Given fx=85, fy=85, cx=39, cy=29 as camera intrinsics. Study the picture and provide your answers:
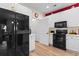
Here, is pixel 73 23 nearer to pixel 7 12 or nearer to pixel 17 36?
pixel 17 36

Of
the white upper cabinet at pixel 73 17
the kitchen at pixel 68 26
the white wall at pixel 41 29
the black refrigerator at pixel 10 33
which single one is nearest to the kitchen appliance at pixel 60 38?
the kitchen at pixel 68 26

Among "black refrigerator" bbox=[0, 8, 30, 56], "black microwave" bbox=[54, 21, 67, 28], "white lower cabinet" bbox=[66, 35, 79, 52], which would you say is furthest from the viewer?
"black microwave" bbox=[54, 21, 67, 28]

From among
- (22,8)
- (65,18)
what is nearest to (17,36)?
(22,8)

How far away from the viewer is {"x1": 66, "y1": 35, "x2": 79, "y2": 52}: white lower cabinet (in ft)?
10.5

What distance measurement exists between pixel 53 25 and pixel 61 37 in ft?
3.44

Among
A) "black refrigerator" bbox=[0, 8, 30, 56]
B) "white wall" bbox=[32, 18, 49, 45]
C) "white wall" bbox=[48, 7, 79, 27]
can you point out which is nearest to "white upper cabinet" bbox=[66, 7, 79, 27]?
"white wall" bbox=[48, 7, 79, 27]

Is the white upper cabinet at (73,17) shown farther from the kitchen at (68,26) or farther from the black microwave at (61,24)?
the black microwave at (61,24)

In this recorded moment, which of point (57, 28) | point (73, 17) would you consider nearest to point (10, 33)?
point (73, 17)

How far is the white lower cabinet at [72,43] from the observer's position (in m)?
3.19

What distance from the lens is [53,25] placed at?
15.2 ft

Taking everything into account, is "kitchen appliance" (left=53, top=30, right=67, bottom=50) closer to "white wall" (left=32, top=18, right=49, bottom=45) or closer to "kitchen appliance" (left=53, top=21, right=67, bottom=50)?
"kitchen appliance" (left=53, top=21, right=67, bottom=50)

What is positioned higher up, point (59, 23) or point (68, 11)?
point (68, 11)

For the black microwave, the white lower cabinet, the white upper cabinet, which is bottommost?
the white lower cabinet

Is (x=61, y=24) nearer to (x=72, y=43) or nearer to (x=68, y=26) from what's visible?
(x=68, y=26)
